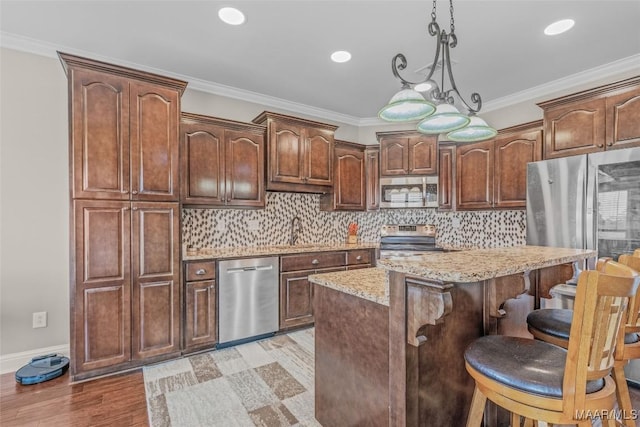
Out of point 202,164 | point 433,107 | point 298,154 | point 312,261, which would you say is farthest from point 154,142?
point 433,107

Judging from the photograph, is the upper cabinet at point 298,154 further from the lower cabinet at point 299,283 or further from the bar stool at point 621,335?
the bar stool at point 621,335

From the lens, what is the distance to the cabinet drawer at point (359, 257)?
392 centimetres

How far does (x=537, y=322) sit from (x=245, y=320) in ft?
8.08

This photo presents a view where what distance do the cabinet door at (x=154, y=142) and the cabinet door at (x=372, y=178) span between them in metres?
2.60

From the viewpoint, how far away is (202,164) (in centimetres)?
322

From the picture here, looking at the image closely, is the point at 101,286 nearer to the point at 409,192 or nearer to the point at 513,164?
the point at 409,192

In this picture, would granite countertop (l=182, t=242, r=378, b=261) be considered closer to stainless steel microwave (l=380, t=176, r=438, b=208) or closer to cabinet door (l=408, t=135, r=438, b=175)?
stainless steel microwave (l=380, t=176, r=438, b=208)

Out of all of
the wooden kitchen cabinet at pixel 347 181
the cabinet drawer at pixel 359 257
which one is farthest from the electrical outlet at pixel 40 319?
the wooden kitchen cabinet at pixel 347 181

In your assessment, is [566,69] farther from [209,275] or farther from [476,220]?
[209,275]

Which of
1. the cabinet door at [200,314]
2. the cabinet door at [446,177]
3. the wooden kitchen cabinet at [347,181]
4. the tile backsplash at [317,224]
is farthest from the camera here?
the wooden kitchen cabinet at [347,181]

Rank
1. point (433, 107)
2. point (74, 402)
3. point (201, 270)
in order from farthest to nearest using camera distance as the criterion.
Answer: point (201, 270), point (74, 402), point (433, 107)

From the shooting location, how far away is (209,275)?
295cm

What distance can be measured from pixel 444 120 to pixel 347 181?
Answer: 2.37m

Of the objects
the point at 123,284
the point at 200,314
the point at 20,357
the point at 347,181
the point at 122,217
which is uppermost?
the point at 347,181
